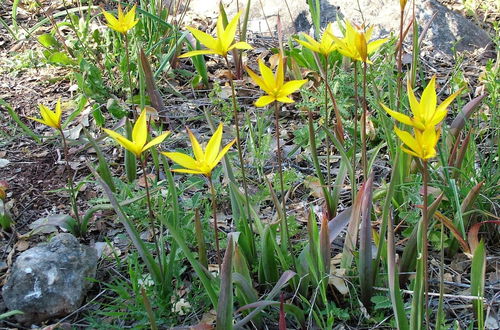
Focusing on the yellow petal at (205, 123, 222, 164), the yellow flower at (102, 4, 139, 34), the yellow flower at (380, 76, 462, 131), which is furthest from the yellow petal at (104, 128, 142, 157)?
the yellow flower at (102, 4, 139, 34)

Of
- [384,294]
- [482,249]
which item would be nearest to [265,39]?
[384,294]

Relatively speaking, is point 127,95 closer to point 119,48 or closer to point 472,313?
point 119,48

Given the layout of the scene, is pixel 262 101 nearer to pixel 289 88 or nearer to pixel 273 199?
pixel 289 88

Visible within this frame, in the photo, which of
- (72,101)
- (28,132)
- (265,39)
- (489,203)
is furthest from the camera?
(265,39)

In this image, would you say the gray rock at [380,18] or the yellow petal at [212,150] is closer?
the yellow petal at [212,150]

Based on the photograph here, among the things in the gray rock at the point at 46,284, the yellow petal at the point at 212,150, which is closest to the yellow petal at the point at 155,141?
the yellow petal at the point at 212,150

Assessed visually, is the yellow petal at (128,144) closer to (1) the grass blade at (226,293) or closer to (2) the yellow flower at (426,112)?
(1) the grass blade at (226,293)
